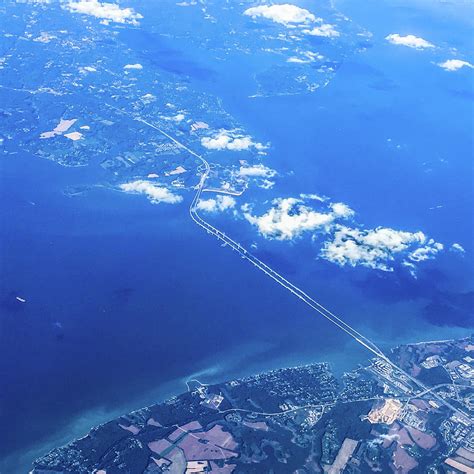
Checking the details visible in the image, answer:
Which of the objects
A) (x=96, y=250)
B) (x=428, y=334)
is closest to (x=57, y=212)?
(x=96, y=250)

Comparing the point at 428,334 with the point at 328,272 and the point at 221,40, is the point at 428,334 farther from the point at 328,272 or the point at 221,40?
the point at 221,40

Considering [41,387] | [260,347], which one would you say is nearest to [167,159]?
[260,347]

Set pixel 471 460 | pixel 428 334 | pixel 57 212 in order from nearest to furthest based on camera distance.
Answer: pixel 471 460 < pixel 428 334 < pixel 57 212

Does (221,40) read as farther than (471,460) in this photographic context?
Result: Yes

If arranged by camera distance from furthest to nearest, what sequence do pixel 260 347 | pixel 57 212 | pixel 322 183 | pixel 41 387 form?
pixel 322 183, pixel 57 212, pixel 260 347, pixel 41 387

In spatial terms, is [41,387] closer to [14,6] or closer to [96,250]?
[96,250]

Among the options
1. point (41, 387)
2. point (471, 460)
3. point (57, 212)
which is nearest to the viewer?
point (471, 460)
